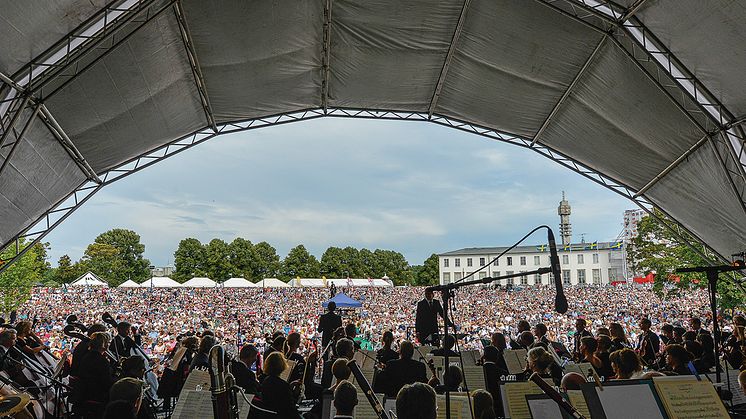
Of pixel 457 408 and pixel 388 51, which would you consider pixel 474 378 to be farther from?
pixel 388 51

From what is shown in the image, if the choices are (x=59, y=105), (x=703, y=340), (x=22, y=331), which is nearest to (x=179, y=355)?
(x=22, y=331)

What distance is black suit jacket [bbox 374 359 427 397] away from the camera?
595 centimetres

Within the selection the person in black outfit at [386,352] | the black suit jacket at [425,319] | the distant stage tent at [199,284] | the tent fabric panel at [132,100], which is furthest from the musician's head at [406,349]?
the distant stage tent at [199,284]

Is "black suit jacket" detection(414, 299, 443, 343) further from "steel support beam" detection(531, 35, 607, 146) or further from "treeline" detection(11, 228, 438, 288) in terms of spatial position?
"treeline" detection(11, 228, 438, 288)

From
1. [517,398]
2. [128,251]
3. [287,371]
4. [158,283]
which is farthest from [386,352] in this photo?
[128,251]

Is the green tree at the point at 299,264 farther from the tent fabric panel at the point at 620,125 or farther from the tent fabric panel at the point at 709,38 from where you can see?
the tent fabric panel at the point at 709,38

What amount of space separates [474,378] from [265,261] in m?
72.7

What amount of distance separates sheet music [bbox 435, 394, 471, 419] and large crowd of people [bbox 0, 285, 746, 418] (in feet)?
0.66

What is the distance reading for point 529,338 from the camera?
748 centimetres

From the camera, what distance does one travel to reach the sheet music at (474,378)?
5.57 m

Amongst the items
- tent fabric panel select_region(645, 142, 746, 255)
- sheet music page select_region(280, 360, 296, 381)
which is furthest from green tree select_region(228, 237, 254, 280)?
sheet music page select_region(280, 360, 296, 381)

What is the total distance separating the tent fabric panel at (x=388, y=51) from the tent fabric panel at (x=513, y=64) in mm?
445

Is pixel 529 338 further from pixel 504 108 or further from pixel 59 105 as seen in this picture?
pixel 59 105

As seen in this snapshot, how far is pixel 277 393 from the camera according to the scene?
487 centimetres
